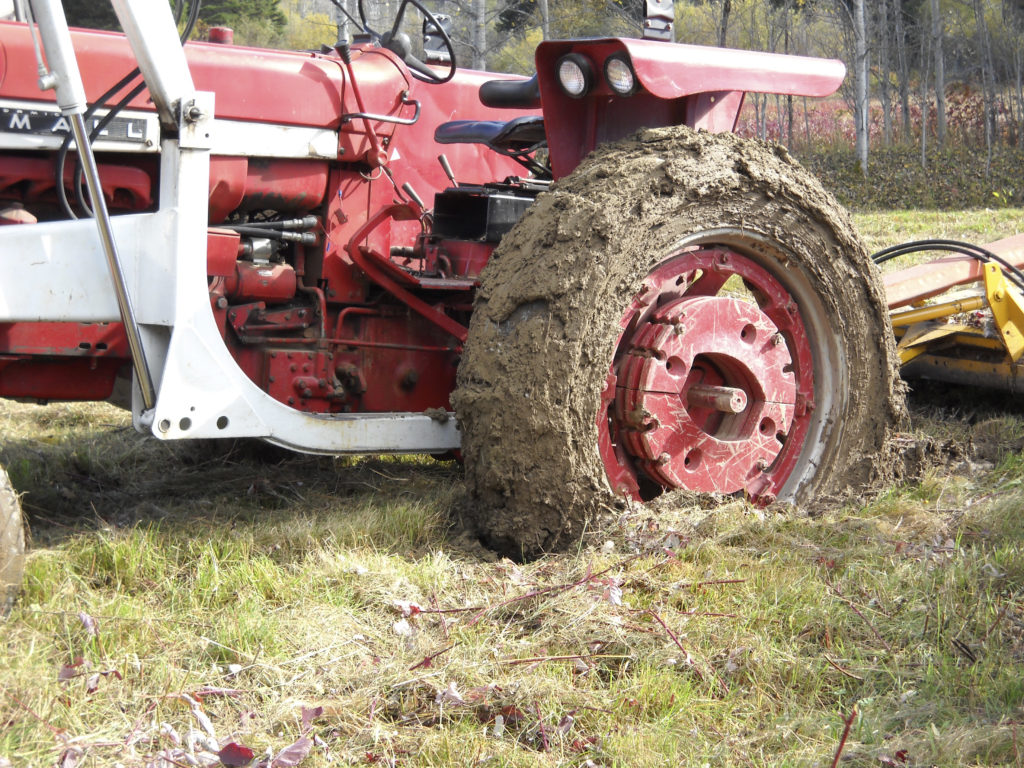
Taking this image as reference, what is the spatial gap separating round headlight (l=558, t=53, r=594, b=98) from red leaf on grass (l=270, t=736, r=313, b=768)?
1.75 m

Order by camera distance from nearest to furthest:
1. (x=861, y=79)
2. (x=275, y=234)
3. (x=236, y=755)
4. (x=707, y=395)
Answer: (x=236, y=755) < (x=707, y=395) < (x=275, y=234) < (x=861, y=79)

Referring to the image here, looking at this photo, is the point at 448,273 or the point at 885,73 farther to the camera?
the point at 885,73

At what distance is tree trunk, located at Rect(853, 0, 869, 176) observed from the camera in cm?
1691

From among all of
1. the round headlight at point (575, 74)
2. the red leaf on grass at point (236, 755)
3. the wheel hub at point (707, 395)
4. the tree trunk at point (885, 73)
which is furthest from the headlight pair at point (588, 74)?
the tree trunk at point (885, 73)

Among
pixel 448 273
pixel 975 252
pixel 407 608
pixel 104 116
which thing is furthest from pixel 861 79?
pixel 407 608

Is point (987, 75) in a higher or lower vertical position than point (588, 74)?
higher

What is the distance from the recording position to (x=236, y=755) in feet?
5.74

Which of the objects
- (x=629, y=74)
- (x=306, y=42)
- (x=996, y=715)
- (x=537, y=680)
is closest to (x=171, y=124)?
(x=629, y=74)

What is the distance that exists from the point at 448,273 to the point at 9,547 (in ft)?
5.17

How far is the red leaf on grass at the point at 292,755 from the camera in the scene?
5.71 ft

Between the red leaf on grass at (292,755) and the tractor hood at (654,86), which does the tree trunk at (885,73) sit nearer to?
the tractor hood at (654,86)

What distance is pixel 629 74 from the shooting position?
2.64m

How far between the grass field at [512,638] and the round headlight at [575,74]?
3.64ft

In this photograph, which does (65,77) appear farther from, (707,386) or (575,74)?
(707,386)
